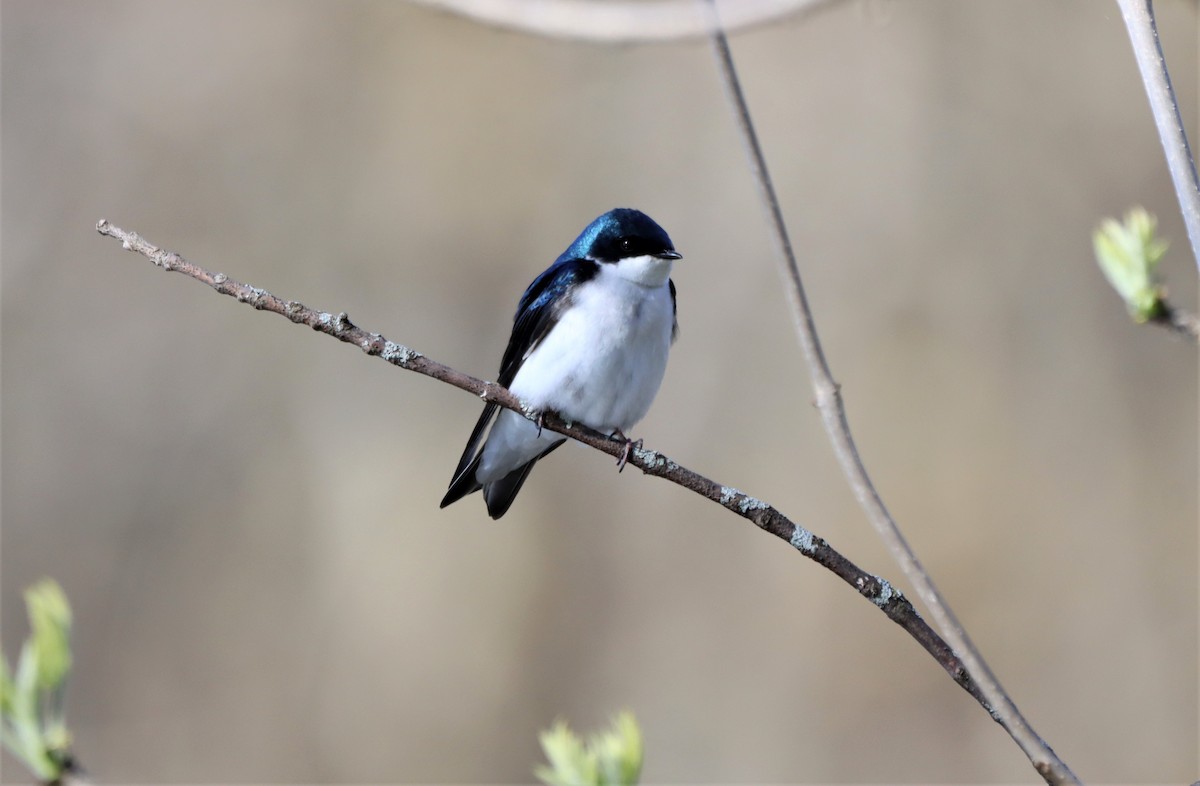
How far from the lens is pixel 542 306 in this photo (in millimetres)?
2799

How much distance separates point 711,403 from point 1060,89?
204 cm

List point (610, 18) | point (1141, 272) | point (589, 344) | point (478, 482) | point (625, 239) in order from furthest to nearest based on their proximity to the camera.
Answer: point (478, 482)
point (625, 239)
point (589, 344)
point (1141, 272)
point (610, 18)

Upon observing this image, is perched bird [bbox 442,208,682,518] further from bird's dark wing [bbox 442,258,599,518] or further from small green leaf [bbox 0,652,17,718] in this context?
small green leaf [bbox 0,652,17,718]

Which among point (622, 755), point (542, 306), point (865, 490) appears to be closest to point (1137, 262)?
point (865, 490)

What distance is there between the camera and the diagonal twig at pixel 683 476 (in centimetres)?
126

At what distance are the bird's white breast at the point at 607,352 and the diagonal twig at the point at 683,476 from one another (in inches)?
30.4

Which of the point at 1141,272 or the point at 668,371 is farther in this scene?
the point at 668,371

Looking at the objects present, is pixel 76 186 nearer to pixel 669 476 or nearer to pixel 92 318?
pixel 92 318

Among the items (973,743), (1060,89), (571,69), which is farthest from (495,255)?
(973,743)

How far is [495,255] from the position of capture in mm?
Result: 4953

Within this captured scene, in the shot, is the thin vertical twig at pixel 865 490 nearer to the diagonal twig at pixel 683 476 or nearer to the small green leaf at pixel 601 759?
the diagonal twig at pixel 683 476

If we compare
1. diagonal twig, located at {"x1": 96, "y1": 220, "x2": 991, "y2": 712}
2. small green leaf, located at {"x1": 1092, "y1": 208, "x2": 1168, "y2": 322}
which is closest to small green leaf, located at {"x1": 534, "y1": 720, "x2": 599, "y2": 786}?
Result: diagonal twig, located at {"x1": 96, "y1": 220, "x2": 991, "y2": 712}

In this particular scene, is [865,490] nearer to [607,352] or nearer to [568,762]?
[568,762]

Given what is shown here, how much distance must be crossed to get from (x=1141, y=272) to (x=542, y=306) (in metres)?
1.57
